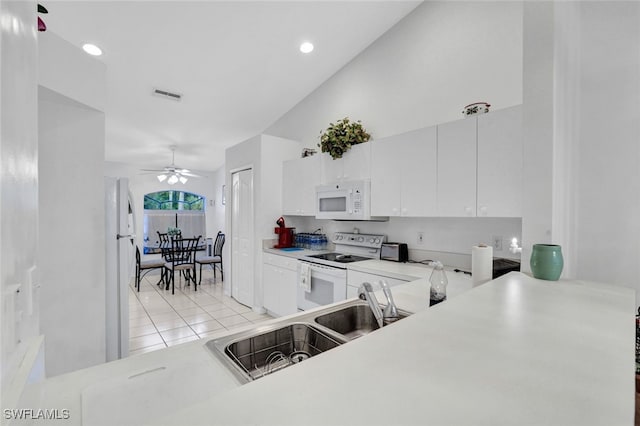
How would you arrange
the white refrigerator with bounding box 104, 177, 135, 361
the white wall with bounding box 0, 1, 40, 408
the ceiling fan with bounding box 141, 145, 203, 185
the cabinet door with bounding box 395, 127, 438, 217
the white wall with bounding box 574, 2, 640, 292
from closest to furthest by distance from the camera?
the white wall with bounding box 0, 1, 40, 408 < the white wall with bounding box 574, 2, 640, 292 < the white refrigerator with bounding box 104, 177, 135, 361 < the cabinet door with bounding box 395, 127, 438, 217 < the ceiling fan with bounding box 141, 145, 203, 185

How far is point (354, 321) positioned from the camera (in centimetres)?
154

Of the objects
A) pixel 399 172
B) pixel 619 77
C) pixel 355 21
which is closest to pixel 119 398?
pixel 399 172

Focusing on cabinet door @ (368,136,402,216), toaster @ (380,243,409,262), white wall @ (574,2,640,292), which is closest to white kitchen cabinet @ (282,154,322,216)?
cabinet door @ (368,136,402,216)

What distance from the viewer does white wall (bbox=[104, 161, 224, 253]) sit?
7066mm

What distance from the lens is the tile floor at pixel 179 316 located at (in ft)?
11.0

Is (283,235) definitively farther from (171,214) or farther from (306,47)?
(171,214)

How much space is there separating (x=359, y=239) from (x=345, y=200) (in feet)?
1.76

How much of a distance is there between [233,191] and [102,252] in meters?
2.54

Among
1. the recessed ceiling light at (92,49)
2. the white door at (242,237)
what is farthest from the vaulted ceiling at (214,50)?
the white door at (242,237)

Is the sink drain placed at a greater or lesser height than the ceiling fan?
lesser

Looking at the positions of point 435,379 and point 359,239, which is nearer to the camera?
point 435,379

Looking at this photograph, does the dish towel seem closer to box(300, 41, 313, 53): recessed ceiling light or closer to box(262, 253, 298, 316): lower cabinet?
box(262, 253, 298, 316): lower cabinet

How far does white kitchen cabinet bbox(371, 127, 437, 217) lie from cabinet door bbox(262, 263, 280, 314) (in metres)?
1.64

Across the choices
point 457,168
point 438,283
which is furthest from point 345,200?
point 438,283
